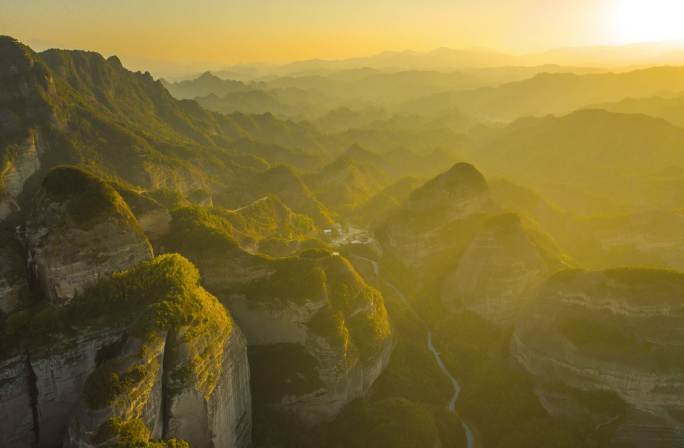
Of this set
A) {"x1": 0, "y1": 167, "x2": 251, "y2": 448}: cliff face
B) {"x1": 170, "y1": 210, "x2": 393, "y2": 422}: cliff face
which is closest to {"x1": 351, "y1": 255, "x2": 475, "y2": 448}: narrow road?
{"x1": 170, "y1": 210, "x2": 393, "y2": 422}: cliff face

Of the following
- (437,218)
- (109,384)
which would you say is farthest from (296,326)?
(437,218)

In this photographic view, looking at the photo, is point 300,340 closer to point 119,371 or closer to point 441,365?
point 119,371

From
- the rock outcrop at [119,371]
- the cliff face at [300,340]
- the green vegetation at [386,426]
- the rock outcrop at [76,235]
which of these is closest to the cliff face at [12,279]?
the rock outcrop at [76,235]

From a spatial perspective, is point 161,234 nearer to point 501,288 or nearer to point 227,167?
point 501,288

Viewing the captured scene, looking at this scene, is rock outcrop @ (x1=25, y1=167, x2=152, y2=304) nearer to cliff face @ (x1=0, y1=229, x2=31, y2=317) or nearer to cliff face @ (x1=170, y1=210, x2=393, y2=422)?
cliff face @ (x1=0, y1=229, x2=31, y2=317)

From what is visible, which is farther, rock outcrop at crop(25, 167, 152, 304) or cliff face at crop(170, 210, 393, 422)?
cliff face at crop(170, 210, 393, 422)

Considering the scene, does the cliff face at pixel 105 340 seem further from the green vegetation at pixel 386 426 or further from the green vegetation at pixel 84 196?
the green vegetation at pixel 386 426
